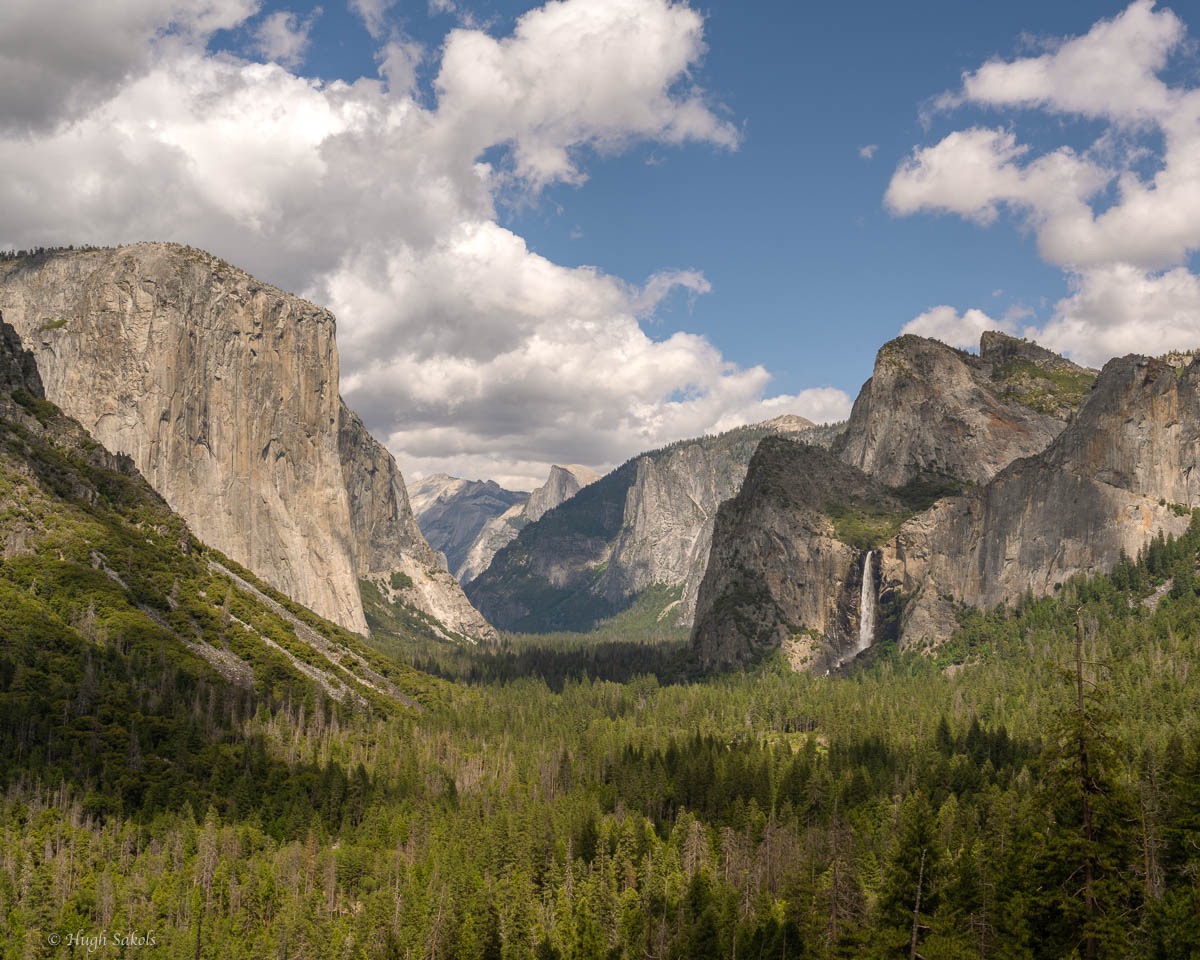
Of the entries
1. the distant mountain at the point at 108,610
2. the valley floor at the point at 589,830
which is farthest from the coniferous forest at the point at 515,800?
the distant mountain at the point at 108,610

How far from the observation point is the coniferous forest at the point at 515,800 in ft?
158

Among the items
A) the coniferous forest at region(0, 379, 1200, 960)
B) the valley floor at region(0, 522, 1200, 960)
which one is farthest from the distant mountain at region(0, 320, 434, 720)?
the valley floor at region(0, 522, 1200, 960)

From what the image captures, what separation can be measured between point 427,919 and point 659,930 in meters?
19.9

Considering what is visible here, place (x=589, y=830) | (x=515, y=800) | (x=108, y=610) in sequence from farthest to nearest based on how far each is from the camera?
(x=108, y=610), (x=515, y=800), (x=589, y=830)

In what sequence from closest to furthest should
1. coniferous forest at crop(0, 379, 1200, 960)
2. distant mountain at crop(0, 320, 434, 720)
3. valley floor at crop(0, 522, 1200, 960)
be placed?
valley floor at crop(0, 522, 1200, 960), coniferous forest at crop(0, 379, 1200, 960), distant mountain at crop(0, 320, 434, 720)

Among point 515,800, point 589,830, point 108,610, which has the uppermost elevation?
point 108,610

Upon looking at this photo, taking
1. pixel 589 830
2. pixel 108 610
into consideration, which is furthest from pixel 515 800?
pixel 108 610

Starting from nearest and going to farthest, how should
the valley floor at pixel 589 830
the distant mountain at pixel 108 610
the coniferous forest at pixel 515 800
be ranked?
the valley floor at pixel 589 830
the coniferous forest at pixel 515 800
the distant mountain at pixel 108 610

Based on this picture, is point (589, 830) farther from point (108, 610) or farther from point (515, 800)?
point (108, 610)

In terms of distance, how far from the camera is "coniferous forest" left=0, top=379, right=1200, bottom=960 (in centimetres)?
4819

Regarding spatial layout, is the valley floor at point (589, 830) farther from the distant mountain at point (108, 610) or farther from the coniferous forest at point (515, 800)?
the distant mountain at point (108, 610)

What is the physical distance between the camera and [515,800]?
430 ft

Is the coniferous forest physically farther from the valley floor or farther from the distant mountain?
the distant mountain

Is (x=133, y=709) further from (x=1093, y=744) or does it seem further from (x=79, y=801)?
(x=1093, y=744)
